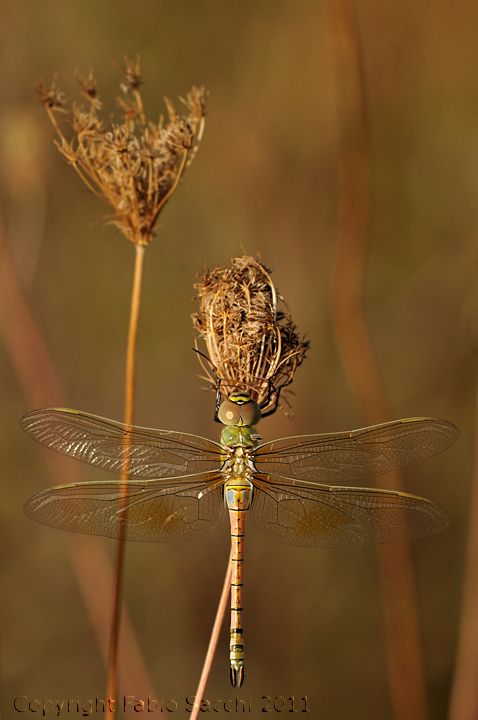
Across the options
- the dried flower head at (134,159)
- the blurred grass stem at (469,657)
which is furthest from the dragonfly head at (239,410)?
the blurred grass stem at (469,657)

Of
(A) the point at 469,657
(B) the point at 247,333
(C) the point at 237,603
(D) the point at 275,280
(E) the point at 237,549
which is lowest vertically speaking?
(A) the point at 469,657

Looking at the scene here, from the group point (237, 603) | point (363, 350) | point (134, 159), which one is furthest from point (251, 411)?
point (134, 159)

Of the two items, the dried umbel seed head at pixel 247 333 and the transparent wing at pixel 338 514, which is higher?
the dried umbel seed head at pixel 247 333

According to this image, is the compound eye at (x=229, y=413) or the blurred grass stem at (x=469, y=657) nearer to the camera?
the compound eye at (x=229, y=413)

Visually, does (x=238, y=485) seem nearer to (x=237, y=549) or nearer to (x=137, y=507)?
A: (x=237, y=549)

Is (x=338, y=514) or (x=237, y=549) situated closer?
(x=237, y=549)

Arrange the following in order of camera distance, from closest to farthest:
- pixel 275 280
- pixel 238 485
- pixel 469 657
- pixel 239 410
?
pixel 239 410, pixel 238 485, pixel 469 657, pixel 275 280

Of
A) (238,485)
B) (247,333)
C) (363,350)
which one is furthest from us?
(363,350)

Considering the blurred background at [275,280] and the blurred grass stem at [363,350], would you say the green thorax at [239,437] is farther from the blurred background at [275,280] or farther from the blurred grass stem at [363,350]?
the blurred background at [275,280]
